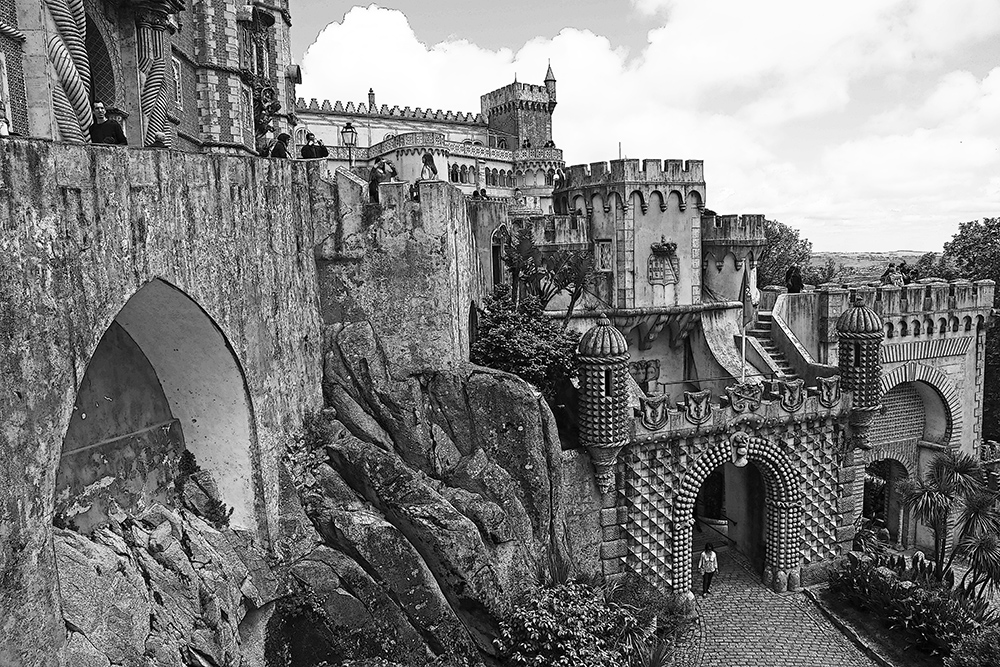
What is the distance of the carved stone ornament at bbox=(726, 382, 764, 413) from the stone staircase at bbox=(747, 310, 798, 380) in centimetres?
493

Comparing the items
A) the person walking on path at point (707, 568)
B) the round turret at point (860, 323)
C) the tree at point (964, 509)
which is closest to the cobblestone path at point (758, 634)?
the person walking on path at point (707, 568)

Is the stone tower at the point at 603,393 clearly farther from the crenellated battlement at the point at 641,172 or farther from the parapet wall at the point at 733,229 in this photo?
the parapet wall at the point at 733,229

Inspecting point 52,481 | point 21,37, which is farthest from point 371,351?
point 21,37

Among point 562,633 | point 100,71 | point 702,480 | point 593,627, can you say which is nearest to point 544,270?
point 702,480

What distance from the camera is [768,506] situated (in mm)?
24922

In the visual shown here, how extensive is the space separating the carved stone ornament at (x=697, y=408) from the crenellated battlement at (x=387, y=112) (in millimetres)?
51600

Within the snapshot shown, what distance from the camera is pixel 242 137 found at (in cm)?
2864

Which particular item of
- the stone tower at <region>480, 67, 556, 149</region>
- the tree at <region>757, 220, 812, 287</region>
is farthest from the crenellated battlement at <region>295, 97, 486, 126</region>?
the tree at <region>757, 220, 812, 287</region>

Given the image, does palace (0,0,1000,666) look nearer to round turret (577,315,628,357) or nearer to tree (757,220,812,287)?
round turret (577,315,628,357)

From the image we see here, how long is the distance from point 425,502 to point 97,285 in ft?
26.1

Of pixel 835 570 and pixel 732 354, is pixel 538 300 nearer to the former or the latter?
pixel 732 354

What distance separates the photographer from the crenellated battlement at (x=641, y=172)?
27281mm

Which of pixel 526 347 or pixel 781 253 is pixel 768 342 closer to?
pixel 526 347

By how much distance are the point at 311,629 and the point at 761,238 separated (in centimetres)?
2175
